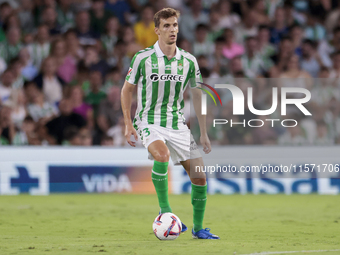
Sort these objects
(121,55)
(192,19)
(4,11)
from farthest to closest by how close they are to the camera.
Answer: (192,19), (4,11), (121,55)

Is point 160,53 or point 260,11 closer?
point 160,53

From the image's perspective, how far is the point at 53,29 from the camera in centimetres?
1256

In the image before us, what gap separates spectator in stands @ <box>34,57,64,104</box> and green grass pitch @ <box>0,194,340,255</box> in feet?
7.30

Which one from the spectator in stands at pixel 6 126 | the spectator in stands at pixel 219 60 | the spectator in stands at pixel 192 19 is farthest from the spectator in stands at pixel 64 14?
the spectator in stands at pixel 219 60

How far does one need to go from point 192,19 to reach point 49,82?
378 cm

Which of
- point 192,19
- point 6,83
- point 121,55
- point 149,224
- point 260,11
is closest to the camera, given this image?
point 149,224

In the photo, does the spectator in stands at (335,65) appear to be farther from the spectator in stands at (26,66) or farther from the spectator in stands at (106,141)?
the spectator in stands at (26,66)

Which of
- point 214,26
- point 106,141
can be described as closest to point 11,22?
point 106,141

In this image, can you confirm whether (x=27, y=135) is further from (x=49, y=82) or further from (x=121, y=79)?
(x=121, y=79)

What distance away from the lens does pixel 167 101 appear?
5.95 meters

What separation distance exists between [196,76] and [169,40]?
0.50m

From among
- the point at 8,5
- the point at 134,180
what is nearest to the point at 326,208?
the point at 134,180

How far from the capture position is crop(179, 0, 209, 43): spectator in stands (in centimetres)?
1300

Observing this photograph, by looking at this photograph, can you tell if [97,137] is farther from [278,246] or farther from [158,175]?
[278,246]
